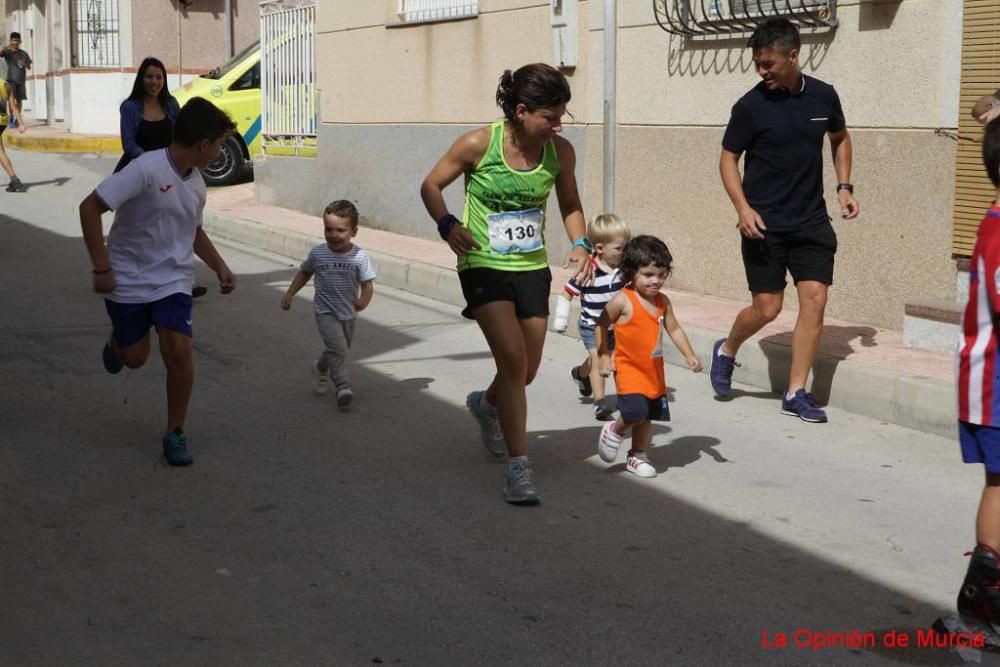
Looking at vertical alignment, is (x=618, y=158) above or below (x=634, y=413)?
above

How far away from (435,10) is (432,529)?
31.9 ft

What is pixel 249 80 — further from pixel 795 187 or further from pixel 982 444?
pixel 982 444

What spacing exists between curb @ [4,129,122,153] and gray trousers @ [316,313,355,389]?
18.8 metres

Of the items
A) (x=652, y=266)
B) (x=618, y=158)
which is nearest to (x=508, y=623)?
(x=652, y=266)

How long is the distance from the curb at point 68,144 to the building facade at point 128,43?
3.06 metres

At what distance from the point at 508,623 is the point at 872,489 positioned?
2322 mm

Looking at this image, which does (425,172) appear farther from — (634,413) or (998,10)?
(634,413)

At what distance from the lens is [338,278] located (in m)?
7.74

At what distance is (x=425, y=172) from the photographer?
1436cm

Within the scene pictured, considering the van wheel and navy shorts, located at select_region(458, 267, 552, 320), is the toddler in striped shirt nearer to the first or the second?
navy shorts, located at select_region(458, 267, 552, 320)

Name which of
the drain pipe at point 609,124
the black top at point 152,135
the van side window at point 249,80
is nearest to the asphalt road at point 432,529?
the black top at point 152,135

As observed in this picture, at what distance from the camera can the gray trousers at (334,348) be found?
7.63 meters

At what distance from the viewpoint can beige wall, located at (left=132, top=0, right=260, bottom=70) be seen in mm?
29250

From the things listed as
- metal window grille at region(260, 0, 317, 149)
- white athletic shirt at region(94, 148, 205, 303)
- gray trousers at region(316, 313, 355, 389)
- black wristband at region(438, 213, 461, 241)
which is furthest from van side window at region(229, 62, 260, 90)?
black wristband at region(438, 213, 461, 241)
